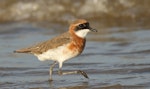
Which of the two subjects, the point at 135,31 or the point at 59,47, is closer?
the point at 59,47

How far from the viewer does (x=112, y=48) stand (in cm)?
1338

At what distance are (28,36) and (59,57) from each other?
5.42 meters

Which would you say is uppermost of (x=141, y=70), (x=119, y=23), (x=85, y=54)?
(x=119, y=23)

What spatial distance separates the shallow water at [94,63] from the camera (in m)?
10.1

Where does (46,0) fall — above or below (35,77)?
above

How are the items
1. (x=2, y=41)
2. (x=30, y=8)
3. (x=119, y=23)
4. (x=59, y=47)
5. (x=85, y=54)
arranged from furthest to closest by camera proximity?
(x=30, y=8), (x=119, y=23), (x=2, y=41), (x=85, y=54), (x=59, y=47)

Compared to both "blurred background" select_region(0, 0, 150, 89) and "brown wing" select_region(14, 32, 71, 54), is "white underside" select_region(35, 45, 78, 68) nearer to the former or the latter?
"brown wing" select_region(14, 32, 71, 54)

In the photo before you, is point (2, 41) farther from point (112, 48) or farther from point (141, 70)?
point (141, 70)

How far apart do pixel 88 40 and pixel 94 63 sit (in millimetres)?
3014

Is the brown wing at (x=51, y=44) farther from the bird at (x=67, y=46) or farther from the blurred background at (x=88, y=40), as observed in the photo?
the blurred background at (x=88, y=40)

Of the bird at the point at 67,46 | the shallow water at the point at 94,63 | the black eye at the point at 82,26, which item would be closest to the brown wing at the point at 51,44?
the bird at the point at 67,46

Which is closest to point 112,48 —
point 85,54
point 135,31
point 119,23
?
point 85,54

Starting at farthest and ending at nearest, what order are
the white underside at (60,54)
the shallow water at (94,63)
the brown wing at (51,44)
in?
the brown wing at (51,44) < the white underside at (60,54) < the shallow water at (94,63)

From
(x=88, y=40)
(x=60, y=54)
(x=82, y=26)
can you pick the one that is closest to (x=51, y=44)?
(x=60, y=54)
